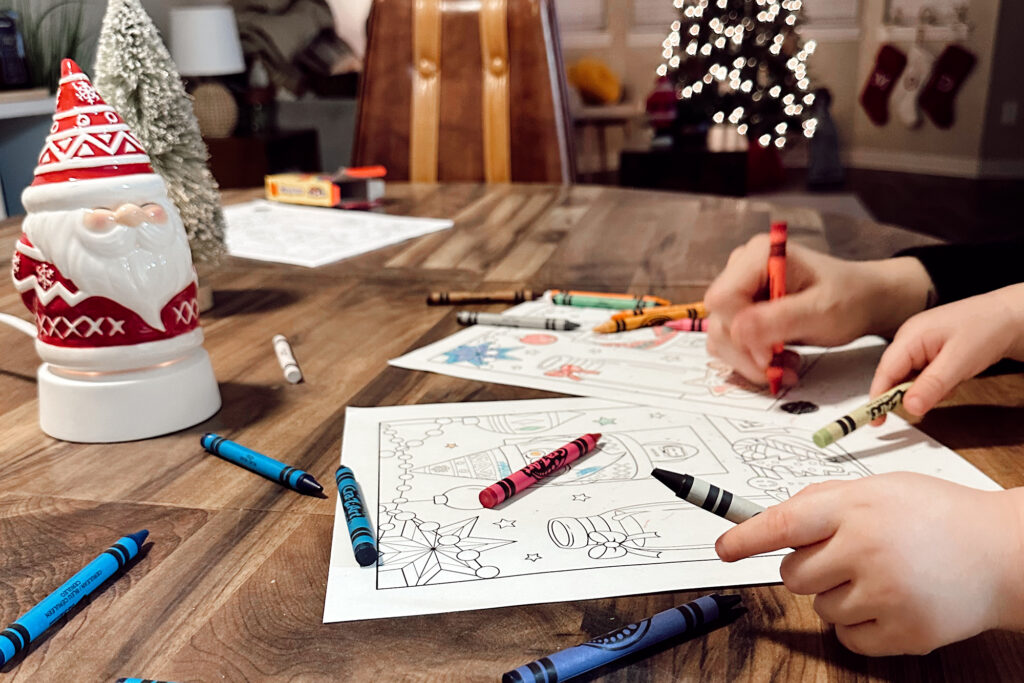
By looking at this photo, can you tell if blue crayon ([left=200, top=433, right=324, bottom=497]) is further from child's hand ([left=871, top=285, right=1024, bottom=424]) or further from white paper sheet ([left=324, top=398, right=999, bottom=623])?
child's hand ([left=871, top=285, right=1024, bottom=424])

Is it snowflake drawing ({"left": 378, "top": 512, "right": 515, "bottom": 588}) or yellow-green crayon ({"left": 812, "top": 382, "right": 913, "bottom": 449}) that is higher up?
yellow-green crayon ({"left": 812, "top": 382, "right": 913, "bottom": 449})

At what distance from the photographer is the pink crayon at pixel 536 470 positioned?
1.66ft

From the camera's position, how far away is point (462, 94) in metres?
1.91

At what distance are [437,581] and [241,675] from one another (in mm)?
105

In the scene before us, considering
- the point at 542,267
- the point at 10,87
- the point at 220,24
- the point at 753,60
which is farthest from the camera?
the point at 753,60

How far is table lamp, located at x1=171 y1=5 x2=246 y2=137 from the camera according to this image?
11.7ft

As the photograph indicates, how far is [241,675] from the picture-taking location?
369mm

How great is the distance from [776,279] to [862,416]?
0.14 m

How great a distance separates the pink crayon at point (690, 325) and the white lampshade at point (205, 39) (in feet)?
10.7

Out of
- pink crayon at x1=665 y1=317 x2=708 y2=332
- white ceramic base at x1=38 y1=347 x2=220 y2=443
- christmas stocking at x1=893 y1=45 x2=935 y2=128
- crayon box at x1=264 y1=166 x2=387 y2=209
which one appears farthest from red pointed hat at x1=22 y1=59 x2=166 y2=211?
christmas stocking at x1=893 y1=45 x2=935 y2=128

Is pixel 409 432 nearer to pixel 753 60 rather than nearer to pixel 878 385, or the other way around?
pixel 878 385

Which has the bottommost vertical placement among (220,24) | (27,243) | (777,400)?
(777,400)

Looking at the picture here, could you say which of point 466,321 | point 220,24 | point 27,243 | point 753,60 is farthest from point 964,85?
point 27,243

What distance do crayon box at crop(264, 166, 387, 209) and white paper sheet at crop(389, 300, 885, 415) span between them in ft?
2.29
